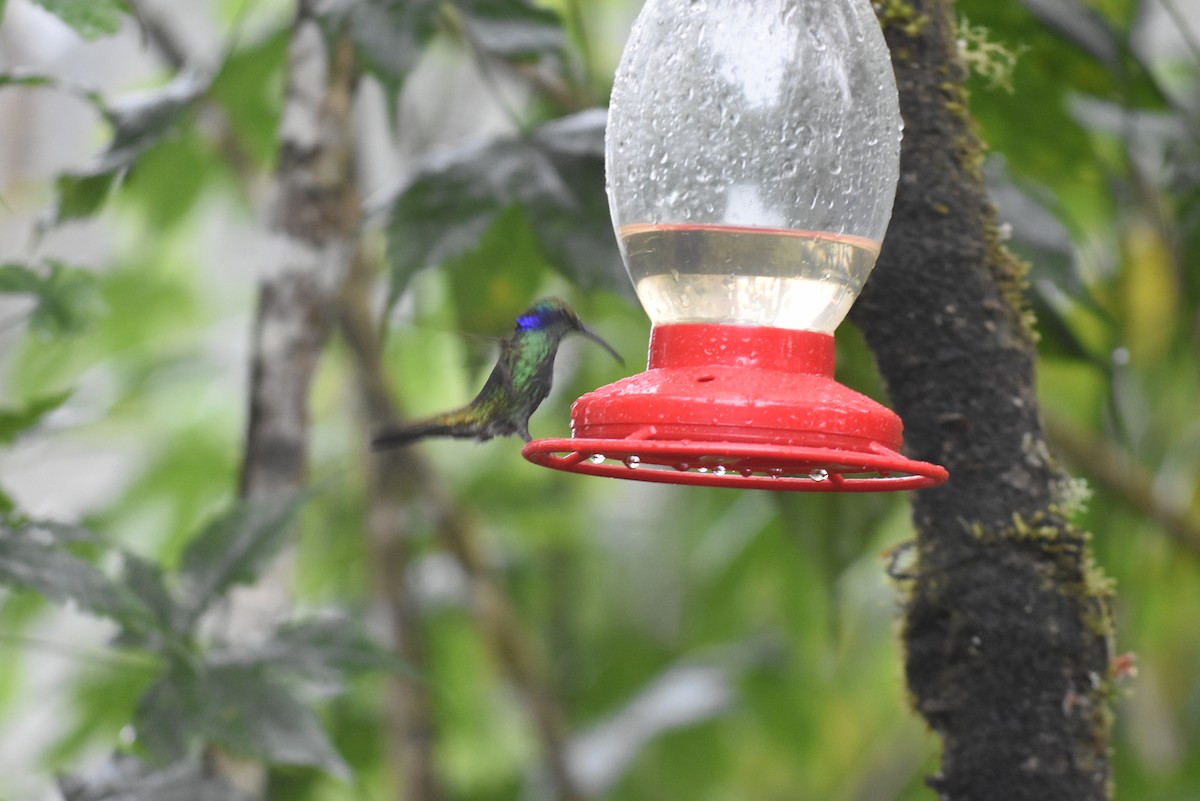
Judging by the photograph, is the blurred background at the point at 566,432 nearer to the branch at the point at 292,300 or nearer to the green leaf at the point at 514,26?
the green leaf at the point at 514,26

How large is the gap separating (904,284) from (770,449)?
15.1 inches

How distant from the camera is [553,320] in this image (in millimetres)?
1473

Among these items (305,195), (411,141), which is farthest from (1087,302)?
(411,141)

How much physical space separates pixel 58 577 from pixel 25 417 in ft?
1.15

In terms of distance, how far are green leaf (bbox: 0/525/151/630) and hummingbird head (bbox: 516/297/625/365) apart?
0.52 metres

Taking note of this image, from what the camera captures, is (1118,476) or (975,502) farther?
(1118,476)

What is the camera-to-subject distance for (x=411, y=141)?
3.05 metres

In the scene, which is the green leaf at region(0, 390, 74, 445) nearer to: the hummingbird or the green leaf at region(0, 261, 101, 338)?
the green leaf at region(0, 261, 101, 338)

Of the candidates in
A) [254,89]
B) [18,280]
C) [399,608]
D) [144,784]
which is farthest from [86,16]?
[399,608]

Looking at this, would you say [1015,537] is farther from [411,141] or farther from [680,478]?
[411,141]

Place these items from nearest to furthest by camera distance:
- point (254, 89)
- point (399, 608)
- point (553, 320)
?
point (553, 320)
point (254, 89)
point (399, 608)

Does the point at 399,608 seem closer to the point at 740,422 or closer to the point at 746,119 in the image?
the point at 746,119

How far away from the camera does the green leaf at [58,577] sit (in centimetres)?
123

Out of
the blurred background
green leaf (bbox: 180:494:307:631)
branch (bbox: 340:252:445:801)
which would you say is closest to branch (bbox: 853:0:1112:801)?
the blurred background
